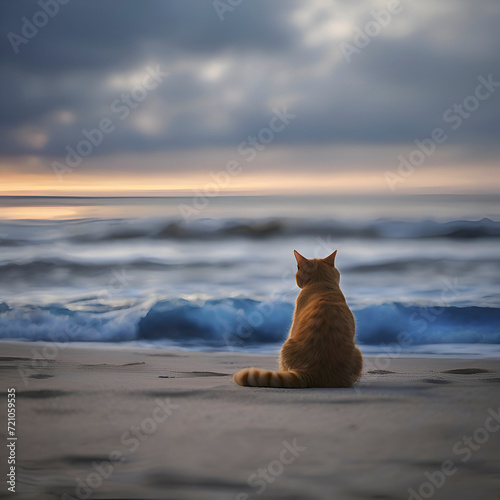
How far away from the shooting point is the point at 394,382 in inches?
184

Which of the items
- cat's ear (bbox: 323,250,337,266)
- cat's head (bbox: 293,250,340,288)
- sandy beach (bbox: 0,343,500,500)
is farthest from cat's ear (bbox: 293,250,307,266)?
sandy beach (bbox: 0,343,500,500)

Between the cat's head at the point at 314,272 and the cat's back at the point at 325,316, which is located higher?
the cat's head at the point at 314,272

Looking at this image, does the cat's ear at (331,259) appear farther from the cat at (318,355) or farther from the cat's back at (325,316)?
the cat at (318,355)

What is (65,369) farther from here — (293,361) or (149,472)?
(149,472)

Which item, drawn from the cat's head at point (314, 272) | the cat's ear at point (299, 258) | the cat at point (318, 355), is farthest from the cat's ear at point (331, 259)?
the cat at point (318, 355)

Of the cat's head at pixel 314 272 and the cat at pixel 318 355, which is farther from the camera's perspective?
the cat's head at pixel 314 272

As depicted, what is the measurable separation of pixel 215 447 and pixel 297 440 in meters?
0.42

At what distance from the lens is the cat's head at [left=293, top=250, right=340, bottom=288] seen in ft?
17.1

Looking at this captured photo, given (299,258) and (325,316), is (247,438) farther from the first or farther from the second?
(299,258)

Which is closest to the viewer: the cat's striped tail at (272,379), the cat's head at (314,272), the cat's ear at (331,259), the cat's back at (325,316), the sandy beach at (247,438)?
the sandy beach at (247,438)

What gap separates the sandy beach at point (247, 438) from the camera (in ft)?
8.45

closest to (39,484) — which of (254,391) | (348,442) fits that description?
(348,442)

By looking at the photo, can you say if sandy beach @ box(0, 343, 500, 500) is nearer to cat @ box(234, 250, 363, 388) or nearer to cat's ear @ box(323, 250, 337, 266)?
cat @ box(234, 250, 363, 388)

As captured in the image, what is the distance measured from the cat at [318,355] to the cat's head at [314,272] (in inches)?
15.9
